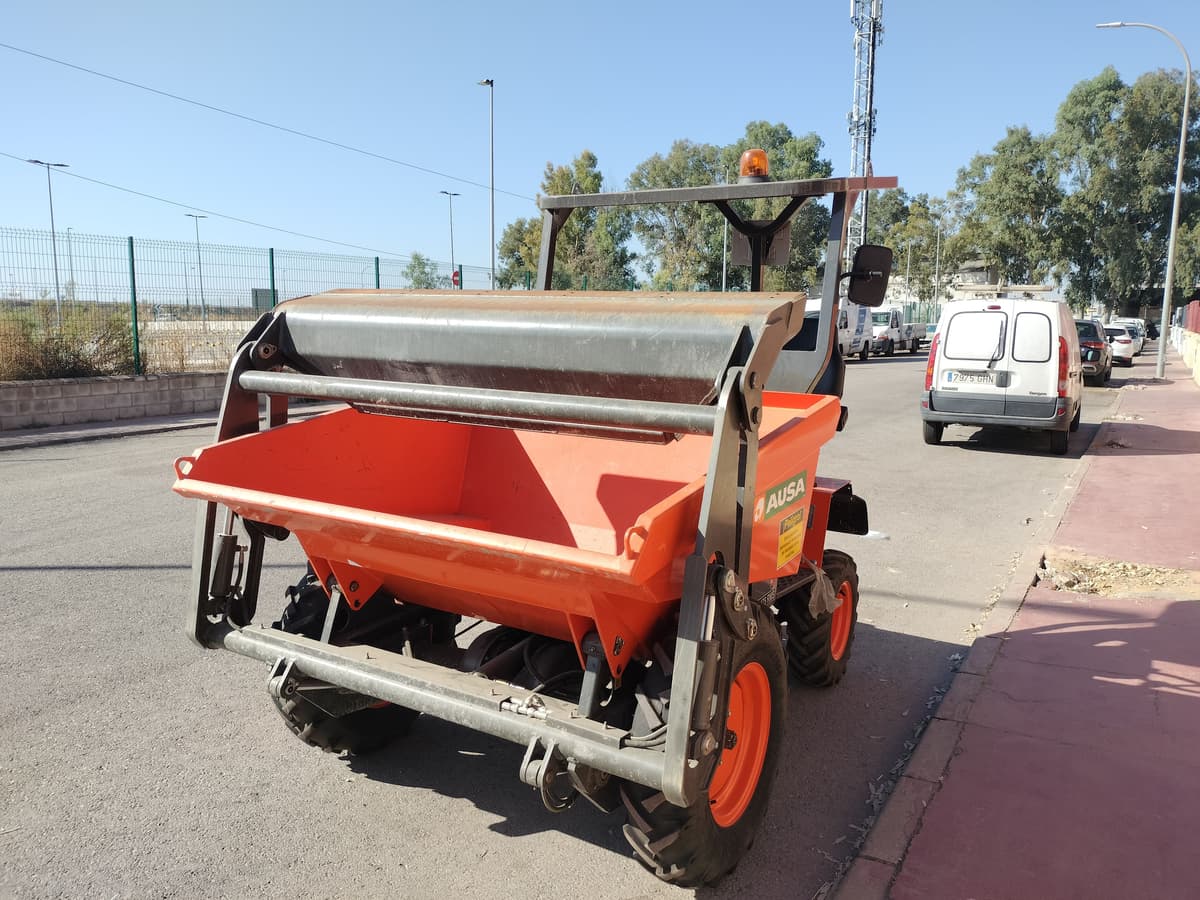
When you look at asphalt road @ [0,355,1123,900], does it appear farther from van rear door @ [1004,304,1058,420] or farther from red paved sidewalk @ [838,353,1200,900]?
van rear door @ [1004,304,1058,420]

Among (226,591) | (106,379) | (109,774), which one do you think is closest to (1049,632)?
(226,591)

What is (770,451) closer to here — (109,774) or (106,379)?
(109,774)

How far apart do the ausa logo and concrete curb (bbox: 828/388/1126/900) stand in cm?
114

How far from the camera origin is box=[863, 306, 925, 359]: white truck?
35.5m

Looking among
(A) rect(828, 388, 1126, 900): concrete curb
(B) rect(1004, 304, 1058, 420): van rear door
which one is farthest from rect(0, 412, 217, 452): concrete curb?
(B) rect(1004, 304, 1058, 420): van rear door

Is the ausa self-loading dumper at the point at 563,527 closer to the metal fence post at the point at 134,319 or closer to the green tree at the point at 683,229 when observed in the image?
the metal fence post at the point at 134,319

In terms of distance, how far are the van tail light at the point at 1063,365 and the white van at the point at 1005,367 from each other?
1cm

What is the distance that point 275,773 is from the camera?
346cm

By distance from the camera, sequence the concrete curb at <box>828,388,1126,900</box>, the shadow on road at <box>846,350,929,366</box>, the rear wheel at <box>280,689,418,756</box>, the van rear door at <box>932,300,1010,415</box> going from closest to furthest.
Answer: the concrete curb at <box>828,388,1126,900</box> < the rear wheel at <box>280,689,418,756</box> < the van rear door at <box>932,300,1010,415</box> < the shadow on road at <box>846,350,929,366</box>

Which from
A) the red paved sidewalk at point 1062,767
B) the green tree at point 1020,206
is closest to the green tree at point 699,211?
the green tree at point 1020,206

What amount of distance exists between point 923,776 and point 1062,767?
59 cm

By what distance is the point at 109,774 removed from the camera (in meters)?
3.41

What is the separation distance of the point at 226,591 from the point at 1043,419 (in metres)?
10.9

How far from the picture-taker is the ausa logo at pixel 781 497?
2695mm
